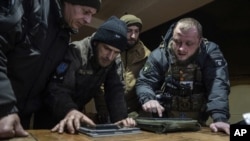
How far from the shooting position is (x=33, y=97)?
3.79 ft

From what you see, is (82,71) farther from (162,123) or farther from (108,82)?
(162,123)

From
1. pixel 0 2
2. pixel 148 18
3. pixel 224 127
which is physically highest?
pixel 148 18

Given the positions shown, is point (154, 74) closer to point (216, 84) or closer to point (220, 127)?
point (216, 84)

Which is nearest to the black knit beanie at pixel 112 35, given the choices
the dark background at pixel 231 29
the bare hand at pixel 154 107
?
the bare hand at pixel 154 107

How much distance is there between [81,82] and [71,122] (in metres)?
0.31

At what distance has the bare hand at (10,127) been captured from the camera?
700 millimetres

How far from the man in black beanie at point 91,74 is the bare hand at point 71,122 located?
39 mm

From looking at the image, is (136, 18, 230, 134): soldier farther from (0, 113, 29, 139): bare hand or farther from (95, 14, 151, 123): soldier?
(0, 113, 29, 139): bare hand

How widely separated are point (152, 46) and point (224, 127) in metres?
1.95

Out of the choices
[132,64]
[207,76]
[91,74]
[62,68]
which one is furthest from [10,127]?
[132,64]

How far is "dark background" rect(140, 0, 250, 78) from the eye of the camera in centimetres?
244

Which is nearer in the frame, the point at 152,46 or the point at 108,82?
the point at 108,82

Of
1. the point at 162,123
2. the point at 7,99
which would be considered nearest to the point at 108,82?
the point at 162,123

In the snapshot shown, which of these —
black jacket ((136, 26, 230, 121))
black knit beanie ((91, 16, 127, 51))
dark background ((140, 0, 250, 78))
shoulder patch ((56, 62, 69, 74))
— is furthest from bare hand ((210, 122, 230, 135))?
dark background ((140, 0, 250, 78))
